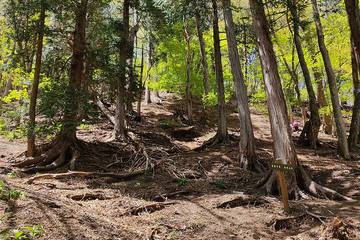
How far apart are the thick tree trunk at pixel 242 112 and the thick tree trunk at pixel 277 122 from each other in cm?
250

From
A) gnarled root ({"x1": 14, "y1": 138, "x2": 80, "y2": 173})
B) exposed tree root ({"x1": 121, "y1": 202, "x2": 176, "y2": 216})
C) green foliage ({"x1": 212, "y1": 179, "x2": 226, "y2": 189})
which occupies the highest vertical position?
gnarled root ({"x1": 14, "y1": 138, "x2": 80, "y2": 173})

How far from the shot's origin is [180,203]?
743 cm

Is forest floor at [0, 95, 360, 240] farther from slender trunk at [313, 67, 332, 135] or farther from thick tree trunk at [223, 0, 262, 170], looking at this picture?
slender trunk at [313, 67, 332, 135]

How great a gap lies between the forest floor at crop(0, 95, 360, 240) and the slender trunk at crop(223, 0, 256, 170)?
50 centimetres

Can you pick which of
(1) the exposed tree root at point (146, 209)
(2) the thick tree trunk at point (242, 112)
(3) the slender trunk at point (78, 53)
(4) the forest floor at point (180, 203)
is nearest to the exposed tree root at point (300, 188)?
(4) the forest floor at point (180, 203)

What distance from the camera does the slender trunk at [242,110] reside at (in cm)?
1091

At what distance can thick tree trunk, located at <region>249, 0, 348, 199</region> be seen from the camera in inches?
313

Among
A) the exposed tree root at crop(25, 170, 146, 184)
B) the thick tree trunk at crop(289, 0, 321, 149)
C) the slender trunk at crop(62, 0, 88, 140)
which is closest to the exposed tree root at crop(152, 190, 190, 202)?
the exposed tree root at crop(25, 170, 146, 184)

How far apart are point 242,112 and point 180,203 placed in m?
4.75

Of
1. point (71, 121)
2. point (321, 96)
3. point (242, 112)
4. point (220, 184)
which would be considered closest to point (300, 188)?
point (220, 184)

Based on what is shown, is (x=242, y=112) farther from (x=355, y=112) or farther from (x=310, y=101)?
(x=355, y=112)

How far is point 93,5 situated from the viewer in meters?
11.9

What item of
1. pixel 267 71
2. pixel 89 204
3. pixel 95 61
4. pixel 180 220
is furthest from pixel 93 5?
pixel 180 220

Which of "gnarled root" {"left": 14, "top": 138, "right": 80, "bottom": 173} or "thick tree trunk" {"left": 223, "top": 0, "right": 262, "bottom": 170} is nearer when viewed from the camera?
"gnarled root" {"left": 14, "top": 138, "right": 80, "bottom": 173}
